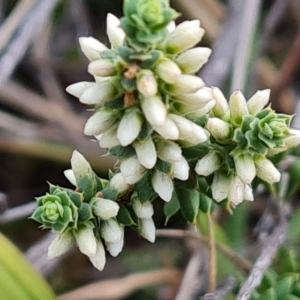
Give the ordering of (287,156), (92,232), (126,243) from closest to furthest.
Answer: (92,232) < (287,156) < (126,243)

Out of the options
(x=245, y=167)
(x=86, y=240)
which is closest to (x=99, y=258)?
(x=86, y=240)

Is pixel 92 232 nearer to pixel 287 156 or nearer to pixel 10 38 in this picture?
pixel 287 156

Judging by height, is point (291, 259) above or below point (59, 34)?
below

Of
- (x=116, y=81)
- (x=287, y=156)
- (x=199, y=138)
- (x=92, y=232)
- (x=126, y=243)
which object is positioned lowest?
(x=126, y=243)

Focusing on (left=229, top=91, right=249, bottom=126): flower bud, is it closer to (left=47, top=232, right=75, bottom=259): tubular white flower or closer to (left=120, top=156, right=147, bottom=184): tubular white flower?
(left=120, top=156, right=147, bottom=184): tubular white flower

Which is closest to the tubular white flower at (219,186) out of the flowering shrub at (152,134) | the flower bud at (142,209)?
the flowering shrub at (152,134)

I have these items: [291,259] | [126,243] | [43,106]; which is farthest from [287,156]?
[43,106]
